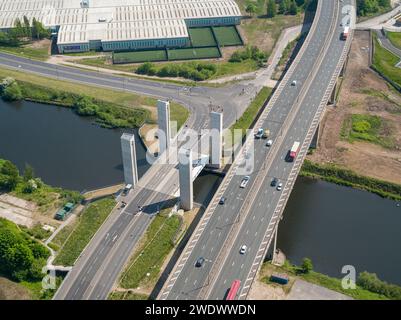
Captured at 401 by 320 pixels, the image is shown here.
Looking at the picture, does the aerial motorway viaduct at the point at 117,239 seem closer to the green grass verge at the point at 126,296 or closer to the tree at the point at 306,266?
the green grass verge at the point at 126,296

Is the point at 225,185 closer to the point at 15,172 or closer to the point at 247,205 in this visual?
the point at 247,205

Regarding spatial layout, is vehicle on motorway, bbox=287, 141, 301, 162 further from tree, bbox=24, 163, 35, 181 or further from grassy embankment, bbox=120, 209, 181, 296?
tree, bbox=24, 163, 35, 181

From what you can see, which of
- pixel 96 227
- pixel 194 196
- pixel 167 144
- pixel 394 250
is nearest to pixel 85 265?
pixel 96 227

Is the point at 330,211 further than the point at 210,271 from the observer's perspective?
Yes

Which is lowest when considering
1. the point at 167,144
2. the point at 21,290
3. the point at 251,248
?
the point at 21,290

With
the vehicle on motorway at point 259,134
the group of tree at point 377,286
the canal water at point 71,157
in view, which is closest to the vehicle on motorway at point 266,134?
the vehicle on motorway at point 259,134

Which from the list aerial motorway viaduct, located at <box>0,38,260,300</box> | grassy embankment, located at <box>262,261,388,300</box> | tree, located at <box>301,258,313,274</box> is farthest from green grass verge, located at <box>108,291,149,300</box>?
tree, located at <box>301,258,313,274</box>
